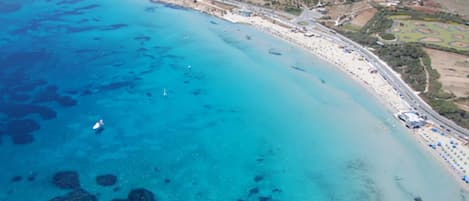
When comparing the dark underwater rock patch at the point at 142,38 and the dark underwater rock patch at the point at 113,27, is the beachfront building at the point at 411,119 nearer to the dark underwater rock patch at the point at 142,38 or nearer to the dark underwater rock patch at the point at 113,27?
the dark underwater rock patch at the point at 142,38

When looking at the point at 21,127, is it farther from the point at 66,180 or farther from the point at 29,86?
the point at 66,180

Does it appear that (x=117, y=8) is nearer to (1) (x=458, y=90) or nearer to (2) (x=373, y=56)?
(2) (x=373, y=56)

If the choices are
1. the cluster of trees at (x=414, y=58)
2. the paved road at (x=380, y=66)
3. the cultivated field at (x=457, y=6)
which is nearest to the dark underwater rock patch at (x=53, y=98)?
the paved road at (x=380, y=66)

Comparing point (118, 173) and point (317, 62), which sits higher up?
point (317, 62)

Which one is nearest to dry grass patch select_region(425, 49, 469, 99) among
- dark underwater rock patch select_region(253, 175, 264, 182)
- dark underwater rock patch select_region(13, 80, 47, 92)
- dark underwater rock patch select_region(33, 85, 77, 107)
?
dark underwater rock patch select_region(253, 175, 264, 182)

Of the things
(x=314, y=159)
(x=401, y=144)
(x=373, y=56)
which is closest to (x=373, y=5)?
(x=373, y=56)

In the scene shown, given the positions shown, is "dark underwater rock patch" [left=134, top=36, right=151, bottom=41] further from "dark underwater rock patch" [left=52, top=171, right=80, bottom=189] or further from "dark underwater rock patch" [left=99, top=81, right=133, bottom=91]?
"dark underwater rock patch" [left=52, top=171, right=80, bottom=189]

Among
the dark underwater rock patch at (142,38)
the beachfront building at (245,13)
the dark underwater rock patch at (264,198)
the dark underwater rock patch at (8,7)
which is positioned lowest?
the dark underwater rock patch at (264,198)
